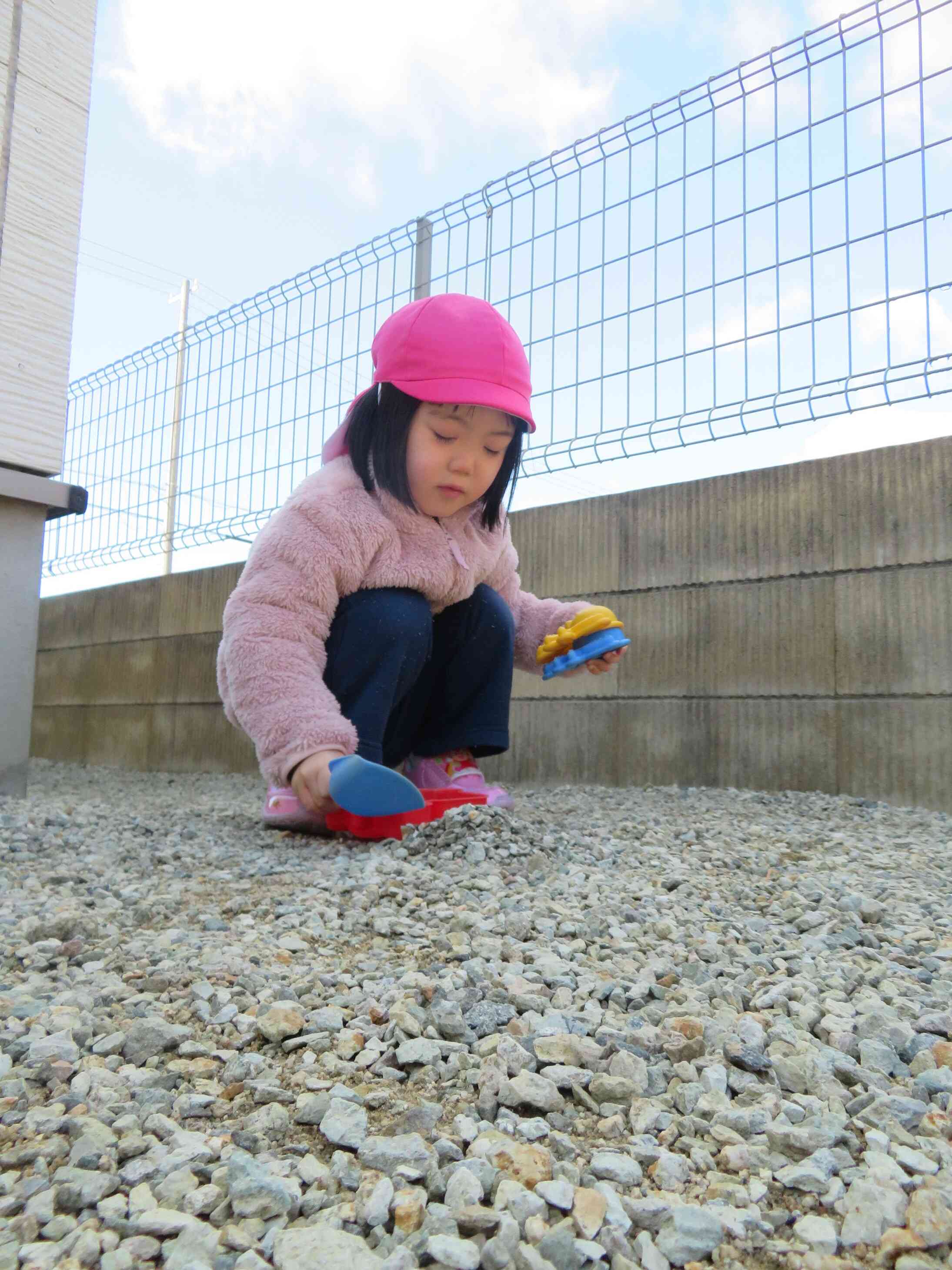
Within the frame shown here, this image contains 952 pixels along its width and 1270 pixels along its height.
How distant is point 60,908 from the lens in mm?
1086

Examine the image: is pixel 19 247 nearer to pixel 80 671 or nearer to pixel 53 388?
pixel 53 388

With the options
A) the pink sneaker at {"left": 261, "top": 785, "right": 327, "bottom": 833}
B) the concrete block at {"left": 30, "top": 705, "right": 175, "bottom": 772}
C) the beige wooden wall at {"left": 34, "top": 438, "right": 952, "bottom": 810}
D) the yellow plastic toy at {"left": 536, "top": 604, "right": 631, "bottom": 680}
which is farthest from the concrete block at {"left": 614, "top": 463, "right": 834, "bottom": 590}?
the concrete block at {"left": 30, "top": 705, "right": 175, "bottom": 772}

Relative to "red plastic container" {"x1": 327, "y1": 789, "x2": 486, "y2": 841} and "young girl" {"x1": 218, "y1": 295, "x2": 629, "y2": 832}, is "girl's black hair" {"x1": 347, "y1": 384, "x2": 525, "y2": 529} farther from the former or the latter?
"red plastic container" {"x1": 327, "y1": 789, "x2": 486, "y2": 841}

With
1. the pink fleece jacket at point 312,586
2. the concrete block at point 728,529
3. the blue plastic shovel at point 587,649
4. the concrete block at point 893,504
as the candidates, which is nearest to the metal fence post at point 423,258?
the concrete block at point 728,529

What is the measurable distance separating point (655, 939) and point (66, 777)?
2.96 meters

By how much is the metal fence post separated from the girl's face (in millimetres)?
1288

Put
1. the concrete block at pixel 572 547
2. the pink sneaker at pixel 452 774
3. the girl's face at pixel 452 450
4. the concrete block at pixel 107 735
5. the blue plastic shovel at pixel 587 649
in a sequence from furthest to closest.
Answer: the concrete block at pixel 107 735
the concrete block at pixel 572 547
the pink sneaker at pixel 452 774
the blue plastic shovel at pixel 587 649
the girl's face at pixel 452 450

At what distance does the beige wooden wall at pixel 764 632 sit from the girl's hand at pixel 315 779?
3.60 ft

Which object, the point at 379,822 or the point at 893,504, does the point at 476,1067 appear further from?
the point at 893,504

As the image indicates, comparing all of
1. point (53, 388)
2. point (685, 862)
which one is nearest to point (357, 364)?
point (53, 388)

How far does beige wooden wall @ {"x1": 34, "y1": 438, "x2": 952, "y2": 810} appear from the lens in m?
1.91

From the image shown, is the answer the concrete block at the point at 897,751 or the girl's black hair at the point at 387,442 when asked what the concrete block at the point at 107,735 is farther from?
the concrete block at the point at 897,751

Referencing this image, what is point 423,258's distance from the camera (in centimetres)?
271

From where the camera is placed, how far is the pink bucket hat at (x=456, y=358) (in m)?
1.51
